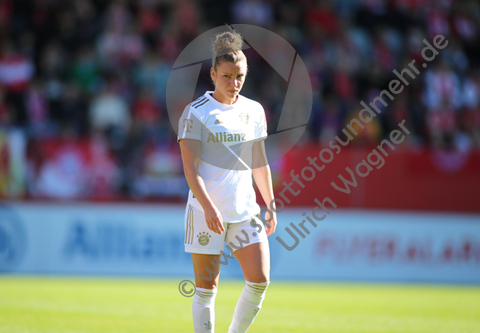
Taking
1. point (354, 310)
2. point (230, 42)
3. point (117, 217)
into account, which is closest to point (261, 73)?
point (117, 217)

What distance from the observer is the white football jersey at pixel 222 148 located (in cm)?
418

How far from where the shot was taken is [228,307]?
7.59m

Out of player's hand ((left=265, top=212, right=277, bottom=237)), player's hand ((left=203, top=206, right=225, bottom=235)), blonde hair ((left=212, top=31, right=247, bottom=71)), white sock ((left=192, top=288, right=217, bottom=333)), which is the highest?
blonde hair ((left=212, top=31, right=247, bottom=71))

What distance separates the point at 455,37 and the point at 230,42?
1368 cm

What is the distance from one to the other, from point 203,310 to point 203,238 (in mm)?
512

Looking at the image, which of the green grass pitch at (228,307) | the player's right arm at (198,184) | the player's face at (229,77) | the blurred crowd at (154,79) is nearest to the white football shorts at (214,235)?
the player's right arm at (198,184)

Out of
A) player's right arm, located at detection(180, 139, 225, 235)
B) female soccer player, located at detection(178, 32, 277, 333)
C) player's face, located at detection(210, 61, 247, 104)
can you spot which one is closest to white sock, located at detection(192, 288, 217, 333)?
female soccer player, located at detection(178, 32, 277, 333)

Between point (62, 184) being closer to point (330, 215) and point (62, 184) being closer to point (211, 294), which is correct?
point (330, 215)

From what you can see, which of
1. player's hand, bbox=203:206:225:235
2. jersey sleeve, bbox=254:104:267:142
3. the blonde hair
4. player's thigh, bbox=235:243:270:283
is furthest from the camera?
jersey sleeve, bbox=254:104:267:142

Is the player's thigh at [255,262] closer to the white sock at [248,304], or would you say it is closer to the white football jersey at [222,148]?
the white sock at [248,304]

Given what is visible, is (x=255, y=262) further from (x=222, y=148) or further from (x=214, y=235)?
(x=222, y=148)

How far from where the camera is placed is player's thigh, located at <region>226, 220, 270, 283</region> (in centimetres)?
422

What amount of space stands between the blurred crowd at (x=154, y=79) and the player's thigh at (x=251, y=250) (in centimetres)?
704

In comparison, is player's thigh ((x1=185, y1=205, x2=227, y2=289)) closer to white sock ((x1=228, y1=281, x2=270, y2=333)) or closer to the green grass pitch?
white sock ((x1=228, y1=281, x2=270, y2=333))
